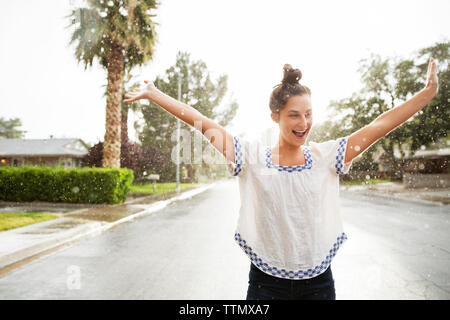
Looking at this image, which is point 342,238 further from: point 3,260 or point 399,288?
point 3,260

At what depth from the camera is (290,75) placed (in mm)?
1569

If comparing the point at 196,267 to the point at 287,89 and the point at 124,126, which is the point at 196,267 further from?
the point at 124,126

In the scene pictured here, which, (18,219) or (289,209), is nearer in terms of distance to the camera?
(289,209)

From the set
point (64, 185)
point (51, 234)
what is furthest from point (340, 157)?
point (64, 185)

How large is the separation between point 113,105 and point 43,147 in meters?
30.9

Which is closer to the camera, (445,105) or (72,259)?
(72,259)

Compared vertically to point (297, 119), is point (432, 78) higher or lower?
higher

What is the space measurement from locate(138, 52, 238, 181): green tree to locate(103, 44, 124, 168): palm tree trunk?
9029mm

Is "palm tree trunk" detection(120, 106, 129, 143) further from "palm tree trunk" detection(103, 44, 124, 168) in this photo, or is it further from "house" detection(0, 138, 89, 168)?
"palm tree trunk" detection(103, 44, 124, 168)

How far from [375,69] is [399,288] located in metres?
30.7

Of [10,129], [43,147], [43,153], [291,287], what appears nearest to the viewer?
[291,287]

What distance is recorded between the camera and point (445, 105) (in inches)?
1049

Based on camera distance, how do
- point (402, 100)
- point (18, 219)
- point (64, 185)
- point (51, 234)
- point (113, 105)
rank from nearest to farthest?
point (51, 234)
point (18, 219)
point (64, 185)
point (113, 105)
point (402, 100)
